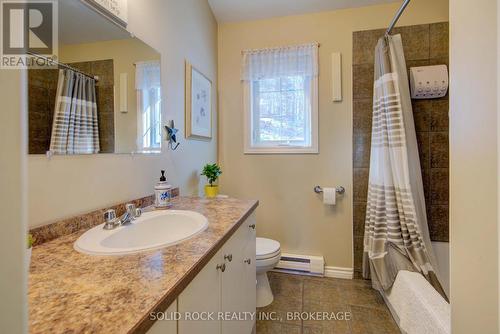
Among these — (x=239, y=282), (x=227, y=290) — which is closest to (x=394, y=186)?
(x=239, y=282)

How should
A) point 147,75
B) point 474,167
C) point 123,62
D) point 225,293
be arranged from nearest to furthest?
point 474,167
point 225,293
point 123,62
point 147,75

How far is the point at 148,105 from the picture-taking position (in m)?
1.43

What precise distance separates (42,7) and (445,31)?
8.71 ft

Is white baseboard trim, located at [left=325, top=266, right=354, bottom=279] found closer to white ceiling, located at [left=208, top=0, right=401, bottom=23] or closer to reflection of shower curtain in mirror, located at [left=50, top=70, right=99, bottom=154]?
reflection of shower curtain in mirror, located at [left=50, top=70, right=99, bottom=154]

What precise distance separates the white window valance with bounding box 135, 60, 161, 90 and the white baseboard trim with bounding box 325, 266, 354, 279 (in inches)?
82.6

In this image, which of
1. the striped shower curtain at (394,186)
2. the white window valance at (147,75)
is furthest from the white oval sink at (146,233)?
the striped shower curtain at (394,186)

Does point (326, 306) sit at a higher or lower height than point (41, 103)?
lower

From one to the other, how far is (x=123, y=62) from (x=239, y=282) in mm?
1221

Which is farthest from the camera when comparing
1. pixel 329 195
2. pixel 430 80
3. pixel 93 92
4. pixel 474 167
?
pixel 329 195

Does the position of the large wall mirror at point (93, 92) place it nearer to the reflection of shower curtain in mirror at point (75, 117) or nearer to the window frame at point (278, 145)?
the reflection of shower curtain in mirror at point (75, 117)

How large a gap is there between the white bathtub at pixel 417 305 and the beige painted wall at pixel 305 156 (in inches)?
26.1

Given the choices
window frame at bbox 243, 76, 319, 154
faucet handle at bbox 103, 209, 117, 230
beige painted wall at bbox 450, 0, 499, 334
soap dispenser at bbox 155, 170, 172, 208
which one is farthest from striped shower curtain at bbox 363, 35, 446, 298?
faucet handle at bbox 103, 209, 117, 230

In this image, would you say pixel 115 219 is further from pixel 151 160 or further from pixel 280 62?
pixel 280 62

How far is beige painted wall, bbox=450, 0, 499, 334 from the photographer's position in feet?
1.60
